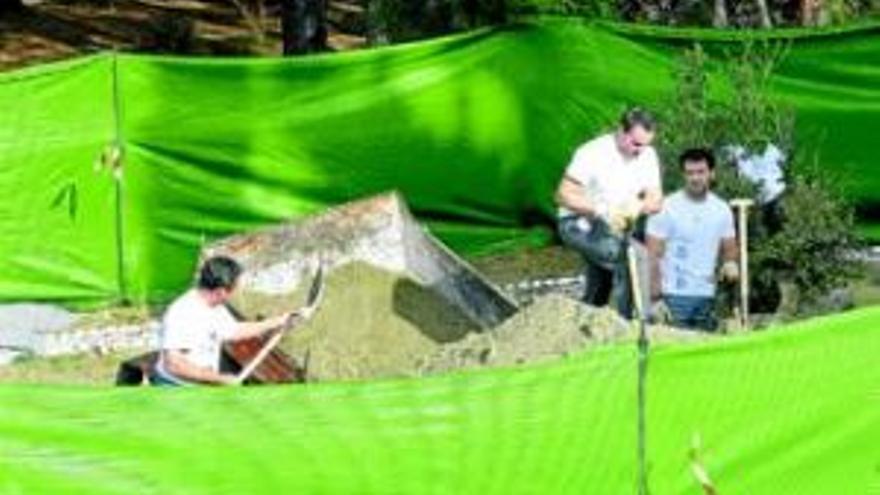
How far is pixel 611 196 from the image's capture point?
12219 millimetres

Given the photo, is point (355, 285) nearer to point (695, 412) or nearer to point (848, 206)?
point (848, 206)

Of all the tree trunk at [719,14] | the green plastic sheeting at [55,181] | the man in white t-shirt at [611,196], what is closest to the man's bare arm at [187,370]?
the man in white t-shirt at [611,196]

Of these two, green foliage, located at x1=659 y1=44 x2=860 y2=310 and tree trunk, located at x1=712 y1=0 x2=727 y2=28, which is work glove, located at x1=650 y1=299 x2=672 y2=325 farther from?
tree trunk, located at x1=712 y1=0 x2=727 y2=28

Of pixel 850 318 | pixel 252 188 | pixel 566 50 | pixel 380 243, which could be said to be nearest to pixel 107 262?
pixel 252 188

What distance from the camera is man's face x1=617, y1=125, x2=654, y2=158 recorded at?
1197 centimetres

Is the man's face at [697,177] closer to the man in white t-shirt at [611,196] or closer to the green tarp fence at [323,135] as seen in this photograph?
the man in white t-shirt at [611,196]

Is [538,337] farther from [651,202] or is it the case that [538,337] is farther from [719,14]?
[719,14]

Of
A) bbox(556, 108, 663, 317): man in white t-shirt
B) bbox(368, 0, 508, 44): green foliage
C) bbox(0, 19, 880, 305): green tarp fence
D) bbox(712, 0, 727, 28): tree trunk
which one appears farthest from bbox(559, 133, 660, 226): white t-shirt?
bbox(712, 0, 727, 28): tree trunk

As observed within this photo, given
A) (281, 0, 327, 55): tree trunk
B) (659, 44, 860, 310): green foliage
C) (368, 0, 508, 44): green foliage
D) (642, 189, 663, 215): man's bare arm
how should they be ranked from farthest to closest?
(281, 0, 327, 55): tree trunk → (368, 0, 508, 44): green foliage → (659, 44, 860, 310): green foliage → (642, 189, 663, 215): man's bare arm

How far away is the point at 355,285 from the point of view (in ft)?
42.4

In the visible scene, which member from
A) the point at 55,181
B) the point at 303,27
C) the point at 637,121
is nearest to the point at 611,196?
the point at 637,121

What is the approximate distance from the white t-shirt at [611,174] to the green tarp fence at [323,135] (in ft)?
11.0

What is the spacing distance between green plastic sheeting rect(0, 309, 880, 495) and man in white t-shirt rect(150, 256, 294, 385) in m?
3.44

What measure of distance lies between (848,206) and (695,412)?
783 cm
